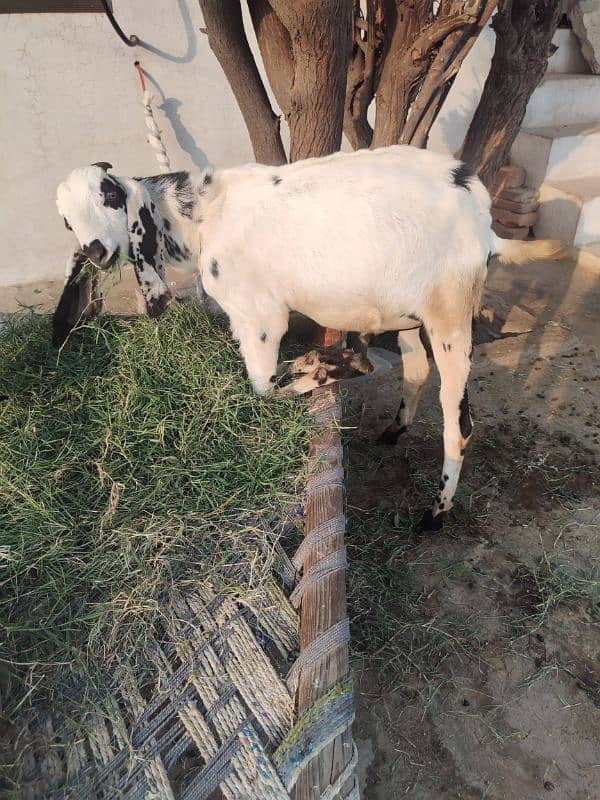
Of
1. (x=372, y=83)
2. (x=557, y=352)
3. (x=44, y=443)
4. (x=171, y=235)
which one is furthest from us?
(x=557, y=352)

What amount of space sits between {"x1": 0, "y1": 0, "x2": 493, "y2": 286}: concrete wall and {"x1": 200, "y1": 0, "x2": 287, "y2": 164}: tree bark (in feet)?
6.92

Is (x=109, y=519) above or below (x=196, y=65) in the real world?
below

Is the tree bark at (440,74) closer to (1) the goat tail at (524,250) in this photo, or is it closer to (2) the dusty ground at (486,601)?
(1) the goat tail at (524,250)

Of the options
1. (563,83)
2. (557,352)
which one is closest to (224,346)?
(557,352)

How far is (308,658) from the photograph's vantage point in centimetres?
150

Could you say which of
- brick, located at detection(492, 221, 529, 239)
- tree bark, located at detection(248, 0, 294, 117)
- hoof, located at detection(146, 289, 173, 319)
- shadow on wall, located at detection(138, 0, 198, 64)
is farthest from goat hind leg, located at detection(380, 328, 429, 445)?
brick, located at detection(492, 221, 529, 239)

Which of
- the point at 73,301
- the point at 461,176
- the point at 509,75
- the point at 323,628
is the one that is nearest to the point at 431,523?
the point at 323,628

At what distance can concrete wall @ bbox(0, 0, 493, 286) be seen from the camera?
14.7 ft

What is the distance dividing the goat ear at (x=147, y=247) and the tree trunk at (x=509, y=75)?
74.9 inches

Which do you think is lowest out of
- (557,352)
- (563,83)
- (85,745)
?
(557,352)

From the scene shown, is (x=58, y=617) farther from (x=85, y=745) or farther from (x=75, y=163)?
(x=75, y=163)

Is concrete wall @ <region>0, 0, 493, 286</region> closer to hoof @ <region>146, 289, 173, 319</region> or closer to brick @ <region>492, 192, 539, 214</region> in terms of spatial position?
brick @ <region>492, 192, 539, 214</region>

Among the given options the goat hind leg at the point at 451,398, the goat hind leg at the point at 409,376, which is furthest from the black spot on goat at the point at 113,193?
the goat hind leg at the point at 409,376

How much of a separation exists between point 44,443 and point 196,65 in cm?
420
